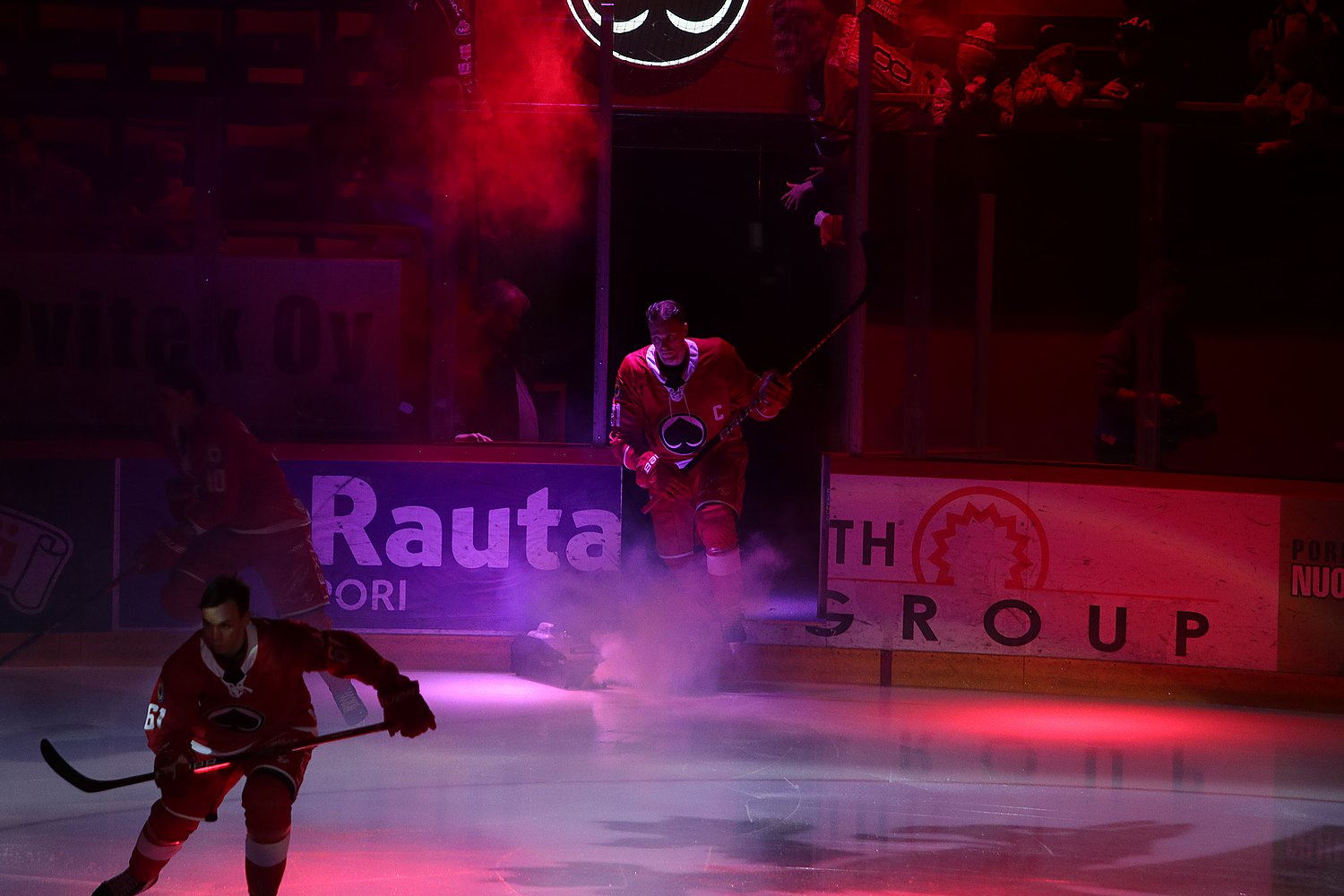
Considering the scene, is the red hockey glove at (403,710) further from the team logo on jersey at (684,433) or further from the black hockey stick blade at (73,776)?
the team logo on jersey at (684,433)

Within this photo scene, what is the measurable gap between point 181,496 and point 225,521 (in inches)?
11.1

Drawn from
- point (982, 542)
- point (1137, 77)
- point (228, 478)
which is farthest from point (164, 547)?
point (1137, 77)

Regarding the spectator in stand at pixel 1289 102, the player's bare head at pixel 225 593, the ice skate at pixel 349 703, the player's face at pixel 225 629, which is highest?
the spectator in stand at pixel 1289 102

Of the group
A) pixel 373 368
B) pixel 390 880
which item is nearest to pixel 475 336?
pixel 373 368

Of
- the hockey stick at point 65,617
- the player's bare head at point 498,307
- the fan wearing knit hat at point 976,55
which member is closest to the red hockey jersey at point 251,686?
the hockey stick at point 65,617

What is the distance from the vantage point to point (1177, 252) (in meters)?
8.53

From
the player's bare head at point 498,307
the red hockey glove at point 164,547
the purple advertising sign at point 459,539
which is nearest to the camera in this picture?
the red hockey glove at point 164,547

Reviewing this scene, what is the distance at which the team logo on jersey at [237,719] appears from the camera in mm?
4188

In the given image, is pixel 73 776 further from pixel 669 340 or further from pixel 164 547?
pixel 669 340

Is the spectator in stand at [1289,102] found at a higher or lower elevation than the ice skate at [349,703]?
higher

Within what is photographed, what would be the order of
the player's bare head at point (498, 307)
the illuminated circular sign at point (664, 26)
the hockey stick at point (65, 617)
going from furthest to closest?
the illuminated circular sign at point (664, 26) < the player's bare head at point (498, 307) < the hockey stick at point (65, 617)

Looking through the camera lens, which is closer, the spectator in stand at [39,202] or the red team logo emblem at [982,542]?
the red team logo emblem at [982,542]

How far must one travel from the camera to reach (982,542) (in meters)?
8.20

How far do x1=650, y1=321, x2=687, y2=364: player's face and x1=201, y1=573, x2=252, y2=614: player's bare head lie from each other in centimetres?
422
